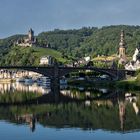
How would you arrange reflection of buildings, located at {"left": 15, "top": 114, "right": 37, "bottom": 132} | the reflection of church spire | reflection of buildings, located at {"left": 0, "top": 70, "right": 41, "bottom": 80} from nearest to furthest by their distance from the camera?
the reflection of church spire, reflection of buildings, located at {"left": 15, "top": 114, "right": 37, "bottom": 132}, reflection of buildings, located at {"left": 0, "top": 70, "right": 41, "bottom": 80}

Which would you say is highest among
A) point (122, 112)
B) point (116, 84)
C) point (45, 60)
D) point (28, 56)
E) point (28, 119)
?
point (28, 56)

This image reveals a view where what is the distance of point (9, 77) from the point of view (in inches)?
6555

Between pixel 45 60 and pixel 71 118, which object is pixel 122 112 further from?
pixel 45 60

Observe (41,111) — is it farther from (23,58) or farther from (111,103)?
(23,58)

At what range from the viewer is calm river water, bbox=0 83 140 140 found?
43.0 meters

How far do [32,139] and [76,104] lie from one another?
25448mm

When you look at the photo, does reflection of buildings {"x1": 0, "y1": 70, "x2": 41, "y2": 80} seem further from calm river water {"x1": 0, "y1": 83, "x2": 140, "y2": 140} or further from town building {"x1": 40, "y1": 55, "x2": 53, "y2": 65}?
calm river water {"x1": 0, "y1": 83, "x2": 140, "y2": 140}

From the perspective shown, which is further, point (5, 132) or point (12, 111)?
point (12, 111)

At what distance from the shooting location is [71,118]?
51938 millimetres

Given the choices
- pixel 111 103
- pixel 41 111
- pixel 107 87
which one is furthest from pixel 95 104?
pixel 107 87

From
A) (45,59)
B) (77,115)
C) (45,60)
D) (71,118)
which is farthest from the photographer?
(45,59)

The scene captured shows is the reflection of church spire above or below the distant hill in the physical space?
below

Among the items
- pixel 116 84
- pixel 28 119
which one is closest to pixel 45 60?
pixel 116 84

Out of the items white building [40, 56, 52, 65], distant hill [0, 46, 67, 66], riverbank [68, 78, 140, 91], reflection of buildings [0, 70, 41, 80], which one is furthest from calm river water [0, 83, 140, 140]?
distant hill [0, 46, 67, 66]
